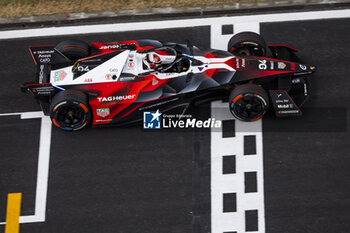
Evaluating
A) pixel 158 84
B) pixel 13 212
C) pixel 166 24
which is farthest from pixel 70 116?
pixel 166 24

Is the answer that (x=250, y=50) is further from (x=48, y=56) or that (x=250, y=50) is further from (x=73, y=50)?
(x=48, y=56)

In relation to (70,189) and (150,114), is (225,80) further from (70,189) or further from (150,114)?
(70,189)

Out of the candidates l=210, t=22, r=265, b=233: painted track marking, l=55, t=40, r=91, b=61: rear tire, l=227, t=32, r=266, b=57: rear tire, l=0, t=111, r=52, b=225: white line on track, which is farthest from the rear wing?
l=227, t=32, r=266, b=57: rear tire

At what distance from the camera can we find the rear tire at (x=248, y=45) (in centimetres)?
1142

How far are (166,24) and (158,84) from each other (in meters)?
3.08

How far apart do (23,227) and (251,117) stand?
19.3 ft

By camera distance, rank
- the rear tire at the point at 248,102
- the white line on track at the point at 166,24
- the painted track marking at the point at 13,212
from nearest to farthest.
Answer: the rear tire at the point at 248,102
the painted track marking at the point at 13,212
the white line on track at the point at 166,24

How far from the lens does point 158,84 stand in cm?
1096

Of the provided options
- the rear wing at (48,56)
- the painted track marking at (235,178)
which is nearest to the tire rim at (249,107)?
the painted track marking at (235,178)

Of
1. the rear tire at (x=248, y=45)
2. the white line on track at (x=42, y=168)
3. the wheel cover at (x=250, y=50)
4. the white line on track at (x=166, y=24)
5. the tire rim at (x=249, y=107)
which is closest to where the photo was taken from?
the tire rim at (x=249, y=107)

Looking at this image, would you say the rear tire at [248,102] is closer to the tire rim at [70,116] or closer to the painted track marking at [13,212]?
the tire rim at [70,116]

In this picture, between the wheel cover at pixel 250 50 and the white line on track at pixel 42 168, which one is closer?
the white line on track at pixel 42 168

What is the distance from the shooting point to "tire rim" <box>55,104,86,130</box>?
10922mm

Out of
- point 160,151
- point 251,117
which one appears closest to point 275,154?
point 251,117
